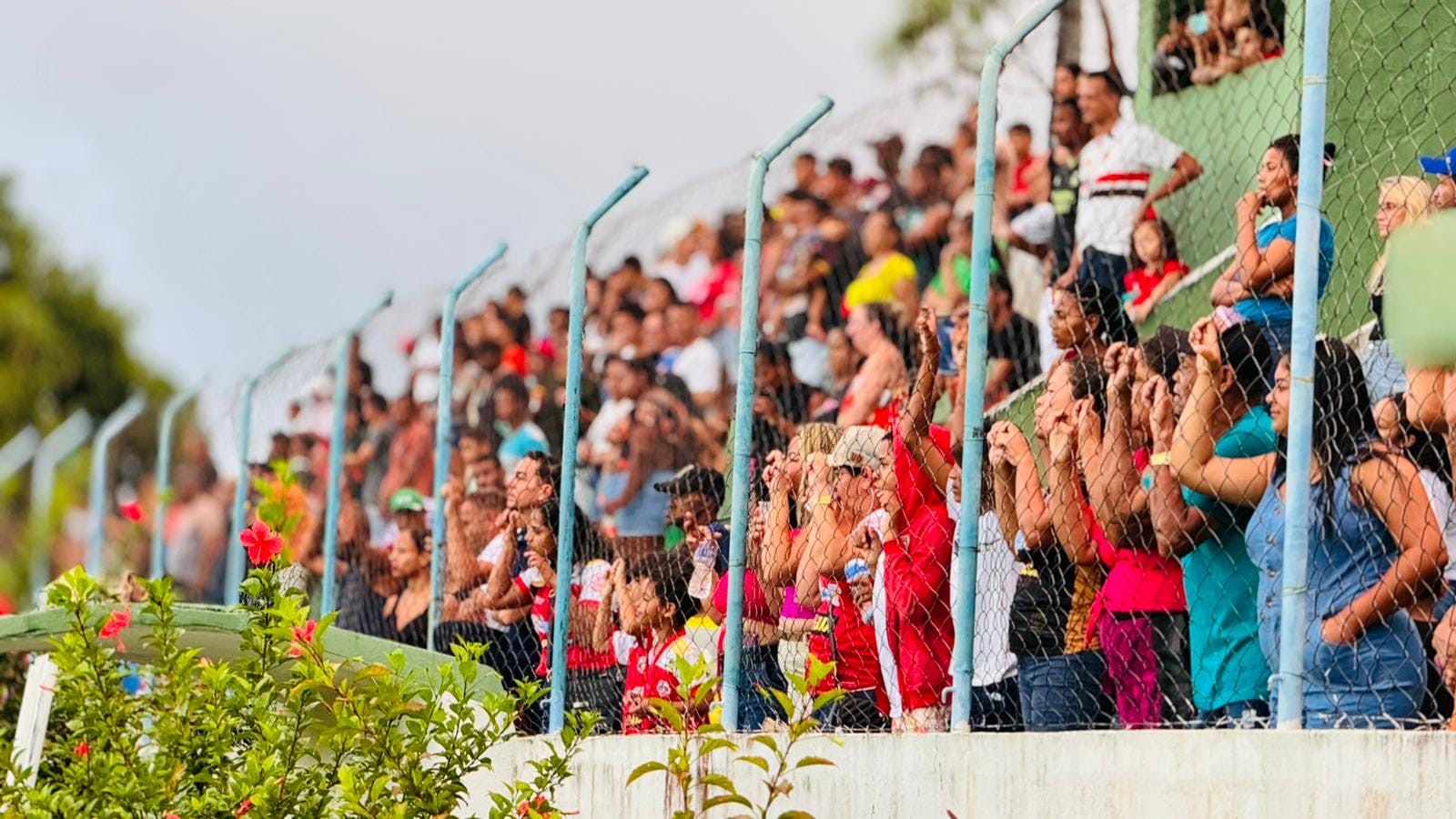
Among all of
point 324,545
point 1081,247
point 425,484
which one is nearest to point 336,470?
point 324,545

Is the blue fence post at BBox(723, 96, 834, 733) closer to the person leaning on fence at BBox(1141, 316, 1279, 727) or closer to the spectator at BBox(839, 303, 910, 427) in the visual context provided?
the person leaning on fence at BBox(1141, 316, 1279, 727)

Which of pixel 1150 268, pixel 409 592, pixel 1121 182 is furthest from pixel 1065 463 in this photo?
pixel 409 592

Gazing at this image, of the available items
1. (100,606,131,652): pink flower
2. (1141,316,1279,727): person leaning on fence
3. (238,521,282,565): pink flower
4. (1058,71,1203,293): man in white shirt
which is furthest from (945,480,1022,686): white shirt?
(1058,71,1203,293): man in white shirt

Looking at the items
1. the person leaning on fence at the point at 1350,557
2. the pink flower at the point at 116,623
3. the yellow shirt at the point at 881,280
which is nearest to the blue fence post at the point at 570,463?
the pink flower at the point at 116,623

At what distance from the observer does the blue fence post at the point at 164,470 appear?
12648 mm

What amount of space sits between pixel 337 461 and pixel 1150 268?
3.70 meters

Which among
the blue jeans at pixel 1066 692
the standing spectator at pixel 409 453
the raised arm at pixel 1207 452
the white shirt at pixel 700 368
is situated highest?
the white shirt at pixel 700 368

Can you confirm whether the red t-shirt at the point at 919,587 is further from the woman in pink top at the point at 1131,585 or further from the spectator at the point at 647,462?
the spectator at the point at 647,462

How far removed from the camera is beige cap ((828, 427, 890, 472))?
20.7ft

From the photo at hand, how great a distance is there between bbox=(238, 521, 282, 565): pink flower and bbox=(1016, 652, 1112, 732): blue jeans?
1.87 metres

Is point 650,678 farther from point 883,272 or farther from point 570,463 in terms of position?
point 883,272

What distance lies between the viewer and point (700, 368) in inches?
471

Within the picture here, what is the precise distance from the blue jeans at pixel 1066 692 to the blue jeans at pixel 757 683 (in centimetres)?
90

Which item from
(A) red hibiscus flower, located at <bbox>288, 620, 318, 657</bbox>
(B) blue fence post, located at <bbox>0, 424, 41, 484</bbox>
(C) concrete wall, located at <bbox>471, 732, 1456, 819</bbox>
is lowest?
(C) concrete wall, located at <bbox>471, 732, 1456, 819</bbox>
